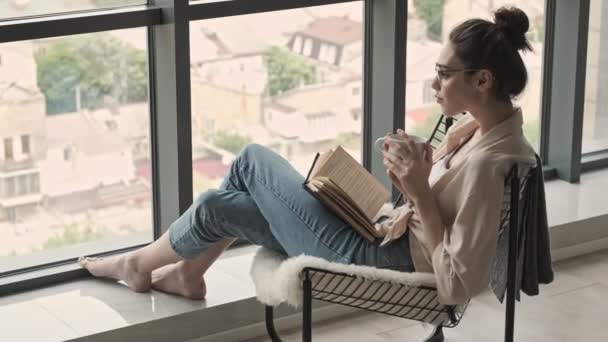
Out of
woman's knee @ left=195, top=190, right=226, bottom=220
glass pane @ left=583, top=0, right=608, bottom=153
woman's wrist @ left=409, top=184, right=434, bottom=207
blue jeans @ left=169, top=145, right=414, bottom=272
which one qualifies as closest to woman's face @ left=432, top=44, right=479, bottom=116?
woman's wrist @ left=409, top=184, right=434, bottom=207

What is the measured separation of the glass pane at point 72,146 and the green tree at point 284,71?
1.39 ft

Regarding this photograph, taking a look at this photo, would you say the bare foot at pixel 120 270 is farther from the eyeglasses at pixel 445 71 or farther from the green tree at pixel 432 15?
the green tree at pixel 432 15

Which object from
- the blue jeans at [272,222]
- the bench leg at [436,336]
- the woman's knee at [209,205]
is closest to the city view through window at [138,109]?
the blue jeans at [272,222]

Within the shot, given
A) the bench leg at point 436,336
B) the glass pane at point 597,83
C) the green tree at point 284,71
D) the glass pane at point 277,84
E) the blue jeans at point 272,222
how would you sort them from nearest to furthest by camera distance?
the blue jeans at point 272,222, the bench leg at point 436,336, the glass pane at point 277,84, the green tree at point 284,71, the glass pane at point 597,83

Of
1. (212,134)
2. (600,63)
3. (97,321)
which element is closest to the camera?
(97,321)

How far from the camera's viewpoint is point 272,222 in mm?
2855

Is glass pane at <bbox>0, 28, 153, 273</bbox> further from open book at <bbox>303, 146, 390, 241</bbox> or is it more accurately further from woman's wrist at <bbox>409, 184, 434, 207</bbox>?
woman's wrist at <bbox>409, 184, 434, 207</bbox>

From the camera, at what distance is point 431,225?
254 centimetres

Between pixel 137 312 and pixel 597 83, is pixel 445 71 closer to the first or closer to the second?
pixel 137 312

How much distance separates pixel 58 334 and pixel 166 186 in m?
0.61

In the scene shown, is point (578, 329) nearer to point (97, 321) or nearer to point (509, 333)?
point (509, 333)

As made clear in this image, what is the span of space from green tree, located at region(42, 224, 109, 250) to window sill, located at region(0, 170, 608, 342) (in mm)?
77

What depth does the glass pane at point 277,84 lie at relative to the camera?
11.3ft

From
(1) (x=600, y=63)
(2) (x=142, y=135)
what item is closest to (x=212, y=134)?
(2) (x=142, y=135)
